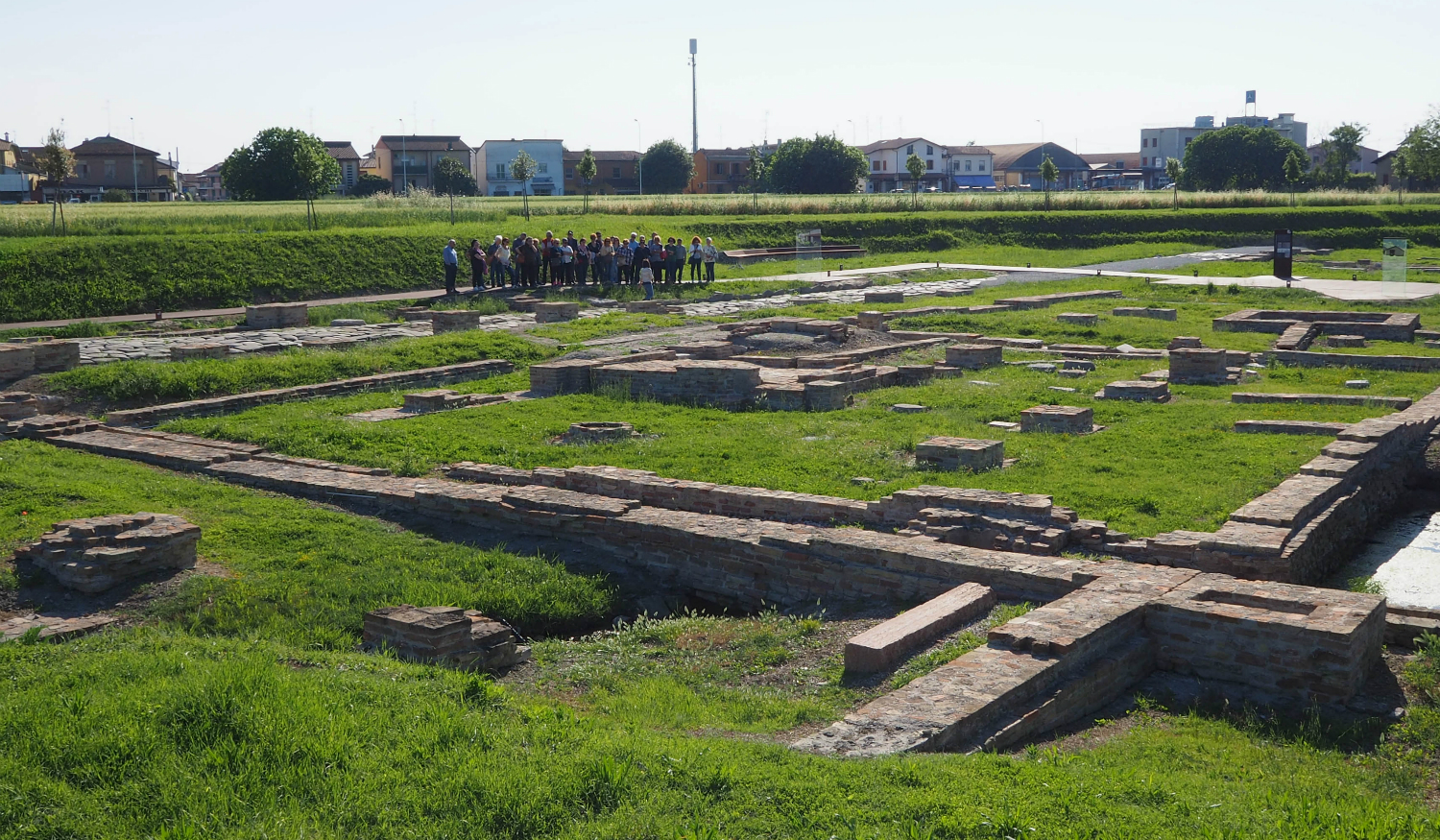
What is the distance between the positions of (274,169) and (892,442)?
45.2 m

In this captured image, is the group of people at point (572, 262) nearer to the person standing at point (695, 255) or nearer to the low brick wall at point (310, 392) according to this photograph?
the person standing at point (695, 255)

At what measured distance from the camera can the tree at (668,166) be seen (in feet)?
274

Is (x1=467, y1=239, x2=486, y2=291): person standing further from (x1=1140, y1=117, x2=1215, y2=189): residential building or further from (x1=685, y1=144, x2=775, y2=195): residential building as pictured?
(x1=1140, y1=117, x2=1215, y2=189): residential building

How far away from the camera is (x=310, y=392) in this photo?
16281 mm

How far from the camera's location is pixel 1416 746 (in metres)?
5.86

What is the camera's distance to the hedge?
23.0 metres

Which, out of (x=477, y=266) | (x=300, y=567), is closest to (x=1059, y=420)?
(x=300, y=567)

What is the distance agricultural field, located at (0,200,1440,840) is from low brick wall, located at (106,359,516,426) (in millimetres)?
365

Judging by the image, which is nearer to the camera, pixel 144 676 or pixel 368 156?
pixel 144 676

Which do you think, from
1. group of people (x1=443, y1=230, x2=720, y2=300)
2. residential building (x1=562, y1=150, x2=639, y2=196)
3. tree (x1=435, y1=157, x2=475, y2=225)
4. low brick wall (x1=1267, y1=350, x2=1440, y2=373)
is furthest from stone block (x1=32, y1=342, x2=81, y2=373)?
residential building (x1=562, y1=150, x2=639, y2=196)

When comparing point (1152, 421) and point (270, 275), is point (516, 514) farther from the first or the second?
point (270, 275)

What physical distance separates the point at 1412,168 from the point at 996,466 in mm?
62218

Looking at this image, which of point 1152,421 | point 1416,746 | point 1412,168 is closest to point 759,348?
point 1152,421

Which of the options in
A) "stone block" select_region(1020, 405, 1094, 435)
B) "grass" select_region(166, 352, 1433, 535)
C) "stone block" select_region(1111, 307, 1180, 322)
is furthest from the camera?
"stone block" select_region(1111, 307, 1180, 322)
